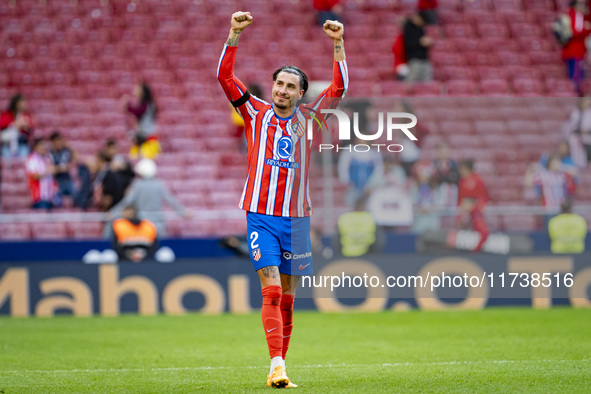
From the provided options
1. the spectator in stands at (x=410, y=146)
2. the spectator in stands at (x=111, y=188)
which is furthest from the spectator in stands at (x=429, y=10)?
the spectator in stands at (x=111, y=188)

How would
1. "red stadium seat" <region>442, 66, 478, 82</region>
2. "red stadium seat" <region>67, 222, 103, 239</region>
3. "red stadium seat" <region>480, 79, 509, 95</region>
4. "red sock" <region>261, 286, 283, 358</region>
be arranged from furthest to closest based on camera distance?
"red stadium seat" <region>442, 66, 478, 82</region> → "red stadium seat" <region>480, 79, 509, 95</region> → "red stadium seat" <region>67, 222, 103, 239</region> → "red sock" <region>261, 286, 283, 358</region>

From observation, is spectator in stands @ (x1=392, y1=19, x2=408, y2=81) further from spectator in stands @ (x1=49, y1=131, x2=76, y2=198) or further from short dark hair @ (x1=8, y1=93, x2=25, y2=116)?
short dark hair @ (x1=8, y1=93, x2=25, y2=116)

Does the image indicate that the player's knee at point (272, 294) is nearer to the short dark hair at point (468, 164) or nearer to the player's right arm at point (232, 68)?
the player's right arm at point (232, 68)

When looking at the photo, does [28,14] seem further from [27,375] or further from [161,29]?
[27,375]

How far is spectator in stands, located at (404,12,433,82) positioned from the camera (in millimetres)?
16938

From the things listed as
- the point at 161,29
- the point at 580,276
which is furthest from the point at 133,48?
the point at 580,276

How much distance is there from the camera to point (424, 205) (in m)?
11.7

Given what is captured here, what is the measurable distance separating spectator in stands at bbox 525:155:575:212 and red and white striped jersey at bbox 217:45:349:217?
6.44 meters

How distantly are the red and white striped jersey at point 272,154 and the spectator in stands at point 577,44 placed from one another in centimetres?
1300

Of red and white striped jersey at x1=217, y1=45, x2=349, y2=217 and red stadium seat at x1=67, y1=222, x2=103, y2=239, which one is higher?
red and white striped jersey at x1=217, y1=45, x2=349, y2=217

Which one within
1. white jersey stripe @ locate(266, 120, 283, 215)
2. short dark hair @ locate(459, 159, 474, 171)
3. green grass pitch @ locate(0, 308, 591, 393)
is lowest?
green grass pitch @ locate(0, 308, 591, 393)

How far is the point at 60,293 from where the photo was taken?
447 inches

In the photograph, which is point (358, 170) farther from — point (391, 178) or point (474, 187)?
point (474, 187)

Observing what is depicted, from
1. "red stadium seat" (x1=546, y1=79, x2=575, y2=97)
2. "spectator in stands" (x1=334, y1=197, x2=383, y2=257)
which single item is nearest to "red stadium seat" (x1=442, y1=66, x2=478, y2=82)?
"red stadium seat" (x1=546, y1=79, x2=575, y2=97)
